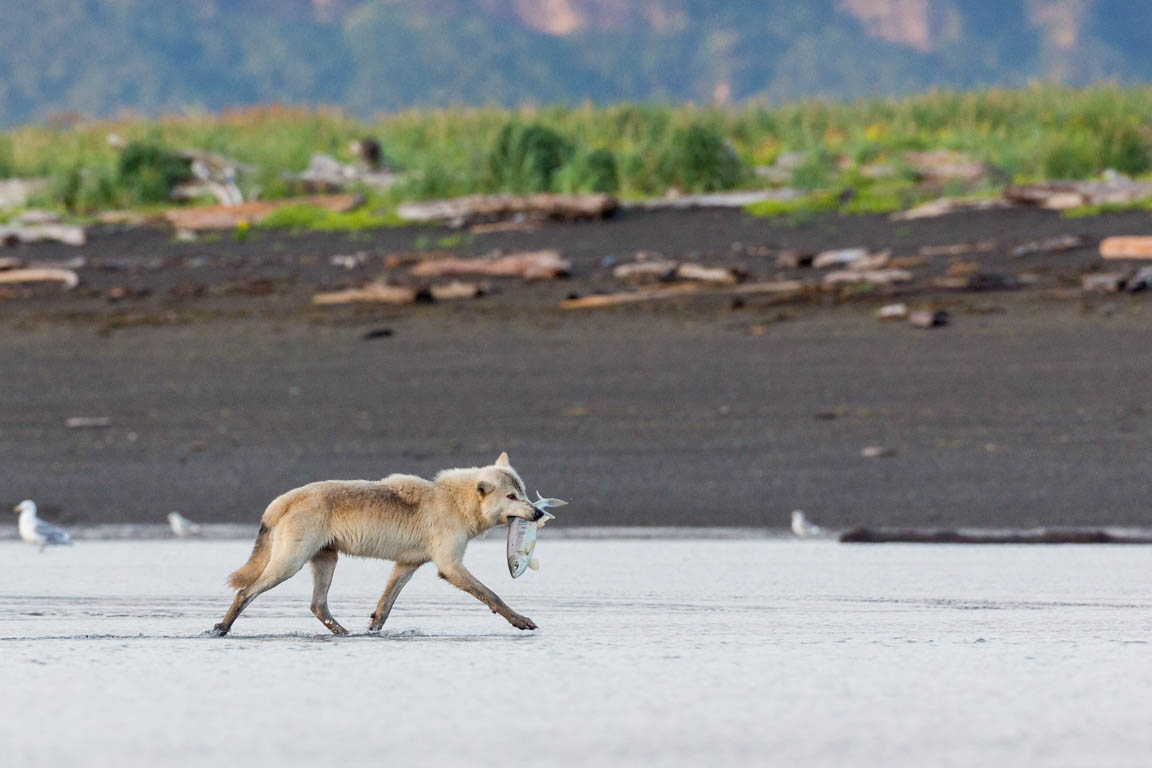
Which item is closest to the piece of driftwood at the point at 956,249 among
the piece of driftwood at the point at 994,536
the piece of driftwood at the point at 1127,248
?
the piece of driftwood at the point at 1127,248

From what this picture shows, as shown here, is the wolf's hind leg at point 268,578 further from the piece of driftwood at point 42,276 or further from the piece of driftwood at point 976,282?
the piece of driftwood at point 42,276

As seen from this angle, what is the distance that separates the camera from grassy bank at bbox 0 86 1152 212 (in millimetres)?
20719

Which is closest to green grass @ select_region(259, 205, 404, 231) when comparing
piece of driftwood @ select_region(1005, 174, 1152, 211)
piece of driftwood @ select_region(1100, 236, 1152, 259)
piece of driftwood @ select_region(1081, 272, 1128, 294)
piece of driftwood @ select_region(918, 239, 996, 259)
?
piece of driftwood @ select_region(918, 239, 996, 259)

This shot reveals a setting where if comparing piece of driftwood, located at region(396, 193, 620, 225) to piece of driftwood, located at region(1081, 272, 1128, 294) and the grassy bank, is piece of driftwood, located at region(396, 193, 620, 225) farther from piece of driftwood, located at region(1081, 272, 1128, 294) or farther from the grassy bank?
piece of driftwood, located at region(1081, 272, 1128, 294)

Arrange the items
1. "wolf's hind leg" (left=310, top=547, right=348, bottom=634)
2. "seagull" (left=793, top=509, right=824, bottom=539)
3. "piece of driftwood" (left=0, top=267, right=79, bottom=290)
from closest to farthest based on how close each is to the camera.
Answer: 1. "wolf's hind leg" (left=310, top=547, right=348, bottom=634)
2. "seagull" (left=793, top=509, right=824, bottom=539)
3. "piece of driftwood" (left=0, top=267, right=79, bottom=290)

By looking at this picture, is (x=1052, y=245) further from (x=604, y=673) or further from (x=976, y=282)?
(x=604, y=673)

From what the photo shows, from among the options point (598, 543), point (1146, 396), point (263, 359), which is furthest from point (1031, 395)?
point (263, 359)

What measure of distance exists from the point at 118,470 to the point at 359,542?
743cm

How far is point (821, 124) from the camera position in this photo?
2464 cm

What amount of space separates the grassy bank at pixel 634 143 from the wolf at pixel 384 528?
1378 cm

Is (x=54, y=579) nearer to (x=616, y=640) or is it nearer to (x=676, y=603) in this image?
(x=676, y=603)

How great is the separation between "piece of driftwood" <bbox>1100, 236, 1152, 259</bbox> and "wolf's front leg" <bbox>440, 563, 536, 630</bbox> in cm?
1167

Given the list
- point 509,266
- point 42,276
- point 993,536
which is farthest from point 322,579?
point 42,276

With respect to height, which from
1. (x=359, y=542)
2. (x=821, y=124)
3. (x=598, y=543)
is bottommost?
(x=598, y=543)
